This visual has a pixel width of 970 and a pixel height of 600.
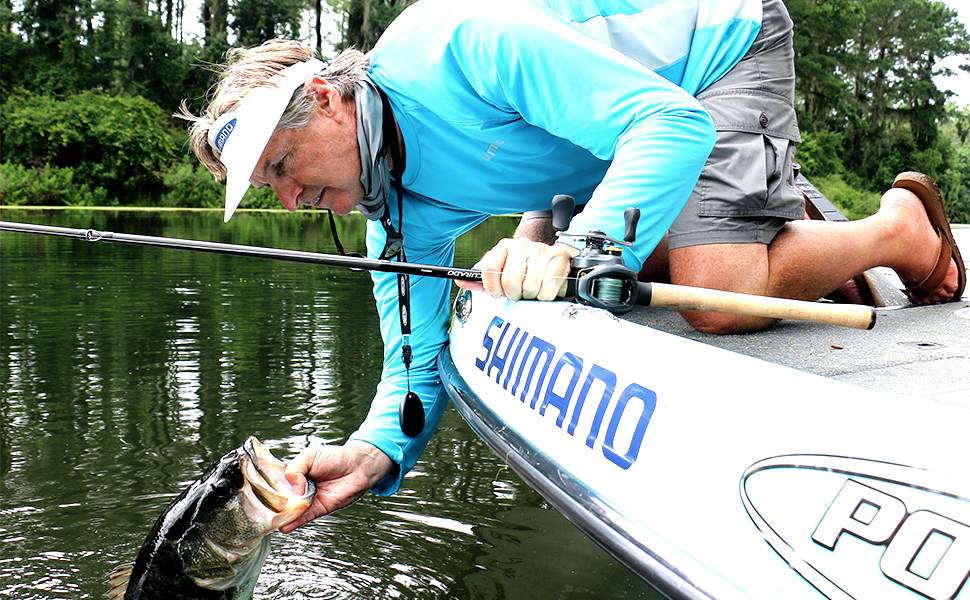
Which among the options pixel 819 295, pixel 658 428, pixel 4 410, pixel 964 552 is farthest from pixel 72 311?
pixel 964 552

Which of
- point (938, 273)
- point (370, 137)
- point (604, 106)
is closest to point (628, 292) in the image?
Result: point (604, 106)

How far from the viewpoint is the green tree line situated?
34.8 m

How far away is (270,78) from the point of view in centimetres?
266

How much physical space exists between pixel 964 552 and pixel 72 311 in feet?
29.3

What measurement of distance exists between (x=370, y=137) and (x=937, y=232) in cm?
213

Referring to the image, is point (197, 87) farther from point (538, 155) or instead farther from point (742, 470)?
point (742, 470)

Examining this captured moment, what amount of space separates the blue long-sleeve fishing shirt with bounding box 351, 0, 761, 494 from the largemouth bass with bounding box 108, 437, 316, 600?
1.96 ft

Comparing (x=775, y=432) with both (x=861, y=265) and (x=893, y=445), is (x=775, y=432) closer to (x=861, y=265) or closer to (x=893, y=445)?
(x=893, y=445)

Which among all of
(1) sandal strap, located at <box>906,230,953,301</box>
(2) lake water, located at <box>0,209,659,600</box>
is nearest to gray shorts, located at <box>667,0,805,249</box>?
(1) sandal strap, located at <box>906,230,953,301</box>

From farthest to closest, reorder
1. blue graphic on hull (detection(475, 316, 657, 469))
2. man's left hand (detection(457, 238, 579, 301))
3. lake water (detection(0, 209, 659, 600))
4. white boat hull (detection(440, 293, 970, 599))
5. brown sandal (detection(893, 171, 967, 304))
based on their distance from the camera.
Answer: lake water (detection(0, 209, 659, 600)) < brown sandal (detection(893, 171, 967, 304)) < man's left hand (detection(457, 238, 579, 301)) < blue graphic on hull (detection(475, 316, 657, 469)) < white boat hull (detection(440, 293, 970, 599))

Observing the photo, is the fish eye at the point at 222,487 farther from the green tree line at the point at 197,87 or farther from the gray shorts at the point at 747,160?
the green tree line at the point at 197,87

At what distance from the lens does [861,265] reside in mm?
3205

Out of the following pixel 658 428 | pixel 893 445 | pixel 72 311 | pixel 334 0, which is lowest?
pixel 72 311

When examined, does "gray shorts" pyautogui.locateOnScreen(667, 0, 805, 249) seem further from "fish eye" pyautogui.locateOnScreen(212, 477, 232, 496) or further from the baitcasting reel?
"fish eye" pyautogui.locateOnScreen(212, 477, 232, 496)
